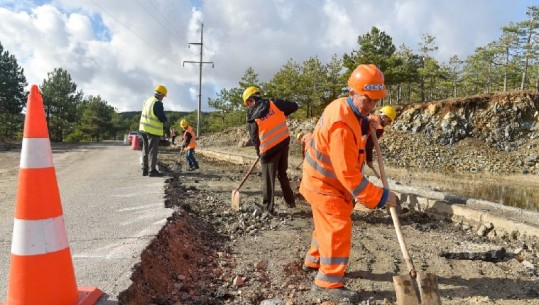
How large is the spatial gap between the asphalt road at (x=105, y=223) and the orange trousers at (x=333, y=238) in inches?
59.2

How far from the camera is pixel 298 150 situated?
20734mm

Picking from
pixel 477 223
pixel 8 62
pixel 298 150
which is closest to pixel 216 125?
pixel 8 62

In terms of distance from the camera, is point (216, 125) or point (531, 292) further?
point (216, 125)

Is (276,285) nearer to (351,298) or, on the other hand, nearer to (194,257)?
(351,298)

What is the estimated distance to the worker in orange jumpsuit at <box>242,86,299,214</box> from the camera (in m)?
5.96

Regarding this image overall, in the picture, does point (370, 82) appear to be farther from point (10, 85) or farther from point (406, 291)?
point (10, 85)

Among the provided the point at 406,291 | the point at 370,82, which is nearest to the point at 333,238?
the point at 406,291

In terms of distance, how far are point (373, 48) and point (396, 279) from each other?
99.4 feet

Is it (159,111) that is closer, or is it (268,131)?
(268,131)

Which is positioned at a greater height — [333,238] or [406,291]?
[333,238]

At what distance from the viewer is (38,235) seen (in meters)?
2.44

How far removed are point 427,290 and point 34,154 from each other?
2.75 metres

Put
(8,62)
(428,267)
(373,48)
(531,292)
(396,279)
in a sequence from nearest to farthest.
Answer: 1. (396,279)
2. (531,292)
3. (428,267)
4. (373,48)
5. (8,62)

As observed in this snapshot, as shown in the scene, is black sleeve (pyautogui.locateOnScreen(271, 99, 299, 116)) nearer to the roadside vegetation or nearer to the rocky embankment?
the rocky embankment
